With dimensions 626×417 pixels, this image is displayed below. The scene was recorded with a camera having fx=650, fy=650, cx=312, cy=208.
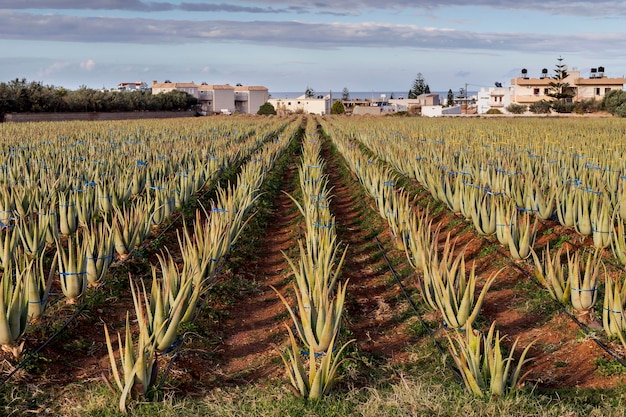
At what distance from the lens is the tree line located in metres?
44.2

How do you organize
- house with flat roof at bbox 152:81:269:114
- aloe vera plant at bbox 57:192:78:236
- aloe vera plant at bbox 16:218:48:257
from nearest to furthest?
aloe vera plant at bbox 16:218:48:257 → aloe vera plant at bbox 57:192:78:236 → house with flat roof at bbox 152:81:269:114

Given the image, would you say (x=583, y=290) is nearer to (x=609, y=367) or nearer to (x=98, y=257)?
(x=609, y=367)

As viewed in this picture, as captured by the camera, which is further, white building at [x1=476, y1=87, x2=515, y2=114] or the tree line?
white building at [x1=476, y1=87, x2=515, y2=114]

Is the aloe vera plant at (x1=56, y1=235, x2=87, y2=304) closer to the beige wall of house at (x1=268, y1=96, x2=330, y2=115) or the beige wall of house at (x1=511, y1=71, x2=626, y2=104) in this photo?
the beige wall of house at (x1=511, y1=71, x2=626, y2=104)

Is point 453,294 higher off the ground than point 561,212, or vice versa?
point 561,212

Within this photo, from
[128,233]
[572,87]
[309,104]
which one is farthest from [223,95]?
[128,233]

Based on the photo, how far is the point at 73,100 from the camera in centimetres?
5109

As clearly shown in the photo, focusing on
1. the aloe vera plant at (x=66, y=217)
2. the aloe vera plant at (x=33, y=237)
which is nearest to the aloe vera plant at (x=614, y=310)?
the aloe vera plant at (x=33, y=237)

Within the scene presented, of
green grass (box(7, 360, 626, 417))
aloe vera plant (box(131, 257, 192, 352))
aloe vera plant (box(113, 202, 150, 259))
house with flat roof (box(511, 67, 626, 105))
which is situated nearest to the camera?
green grass (box(7, 360, 626, 417))

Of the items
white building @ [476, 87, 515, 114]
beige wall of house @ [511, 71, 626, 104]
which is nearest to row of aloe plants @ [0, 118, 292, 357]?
beige wall of house @ [511, 71, 626, 104]

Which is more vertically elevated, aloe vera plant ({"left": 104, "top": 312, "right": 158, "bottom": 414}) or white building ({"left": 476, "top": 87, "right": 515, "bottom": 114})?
white building ({"left": 476, "top": 87, "right": 515, "bottom": 114})

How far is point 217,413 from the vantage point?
163 inches

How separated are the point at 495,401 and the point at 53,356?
3.31 metres

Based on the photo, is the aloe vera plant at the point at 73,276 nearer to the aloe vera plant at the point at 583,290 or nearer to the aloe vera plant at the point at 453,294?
the aloe vera plant at the point at 453,294
